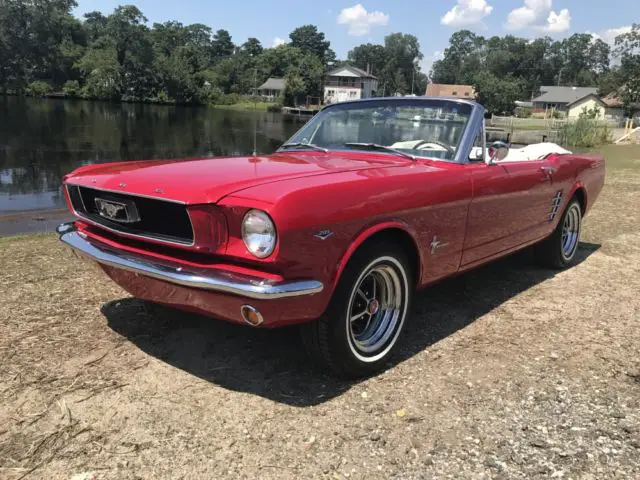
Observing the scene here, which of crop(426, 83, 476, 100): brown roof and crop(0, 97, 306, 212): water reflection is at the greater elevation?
crop(426, 83, 476, 100): brown roof

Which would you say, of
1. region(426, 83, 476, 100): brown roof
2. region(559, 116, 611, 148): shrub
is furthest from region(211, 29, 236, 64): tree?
region(559, 116, 611, 148): shrub

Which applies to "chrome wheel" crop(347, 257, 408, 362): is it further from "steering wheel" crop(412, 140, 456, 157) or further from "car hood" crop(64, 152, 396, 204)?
"steering wheel" crop(412, 140, 456, 157)

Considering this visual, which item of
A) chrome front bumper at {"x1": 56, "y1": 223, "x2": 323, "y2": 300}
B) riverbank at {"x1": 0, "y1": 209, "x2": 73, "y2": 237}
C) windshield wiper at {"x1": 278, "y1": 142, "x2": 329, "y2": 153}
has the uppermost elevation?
windshield wiper at {"x1": 278, "y1": 142, "x2": 329, "y2": 153}

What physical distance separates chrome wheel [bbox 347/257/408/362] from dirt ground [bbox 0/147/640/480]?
6.9 inches

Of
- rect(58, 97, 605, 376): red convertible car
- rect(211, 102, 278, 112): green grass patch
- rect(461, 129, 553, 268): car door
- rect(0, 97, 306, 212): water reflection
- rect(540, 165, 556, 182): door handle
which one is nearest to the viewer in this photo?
rect(58, 97, 605, 376): red convertible car

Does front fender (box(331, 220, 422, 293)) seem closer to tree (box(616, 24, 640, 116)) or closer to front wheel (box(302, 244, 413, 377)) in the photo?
front wheel (box(302, 244, 413, 377))

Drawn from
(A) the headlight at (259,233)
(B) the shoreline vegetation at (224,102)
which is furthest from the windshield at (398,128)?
(B) the shoreline vegetation at (224,102)

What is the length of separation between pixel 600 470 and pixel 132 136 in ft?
105

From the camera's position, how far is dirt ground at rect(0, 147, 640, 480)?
2.34 metres

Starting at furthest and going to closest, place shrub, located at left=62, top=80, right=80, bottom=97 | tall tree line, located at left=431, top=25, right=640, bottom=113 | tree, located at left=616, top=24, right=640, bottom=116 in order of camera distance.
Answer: tall tree line, located at left=431, top=25, right=640, bottom=113
shrub, located at left=62, top=80, right=80, bottom=97
tree, located at left=616, top=24, right=640, bottom=116

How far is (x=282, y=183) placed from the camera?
262 centimetres

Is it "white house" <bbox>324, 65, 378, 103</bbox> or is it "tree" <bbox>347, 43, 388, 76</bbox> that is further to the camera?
"tree" <bbox>347, 43, 388, 76</bbox>

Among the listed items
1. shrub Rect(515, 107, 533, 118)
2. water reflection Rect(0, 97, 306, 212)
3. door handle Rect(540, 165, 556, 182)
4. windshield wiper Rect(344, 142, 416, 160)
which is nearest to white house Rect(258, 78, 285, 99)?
shrub Rect(515, 107, 533, 118)

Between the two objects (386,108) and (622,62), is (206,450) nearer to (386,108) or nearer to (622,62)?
(386,108)
